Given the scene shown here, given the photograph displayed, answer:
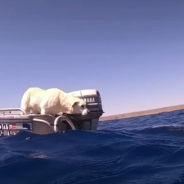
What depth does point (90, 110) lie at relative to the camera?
10242 millimetres

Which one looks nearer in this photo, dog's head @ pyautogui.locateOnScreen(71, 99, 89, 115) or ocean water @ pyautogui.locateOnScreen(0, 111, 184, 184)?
ocean water @ pyautogui.locateOnScreen(0, 111, 184, 184)

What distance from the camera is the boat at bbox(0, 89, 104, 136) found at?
30.5 ft

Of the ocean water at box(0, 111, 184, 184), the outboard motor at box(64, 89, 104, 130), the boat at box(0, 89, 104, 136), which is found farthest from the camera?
the outboard motor at box(64, 89, 104, 130)

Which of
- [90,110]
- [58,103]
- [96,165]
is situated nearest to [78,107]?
[90,110]

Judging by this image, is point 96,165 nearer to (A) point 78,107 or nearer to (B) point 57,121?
(B) point 57,121

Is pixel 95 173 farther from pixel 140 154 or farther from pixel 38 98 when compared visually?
pixel 38 98

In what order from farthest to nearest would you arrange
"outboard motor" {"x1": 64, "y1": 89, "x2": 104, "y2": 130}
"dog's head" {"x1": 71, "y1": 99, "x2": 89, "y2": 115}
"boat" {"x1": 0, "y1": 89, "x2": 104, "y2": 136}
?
1. "outboard motor" {"x1": 64, "y1": 89, "x2": 104, "y2": 130}
2. "dog's head" {"x1": 71, "y1": 99, "x2": 89, "y2": 115}
3. "boat" {"x1": 0, "y1": 89, "x2": 104, "y2": 136}

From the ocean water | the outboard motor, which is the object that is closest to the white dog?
the outboard motor

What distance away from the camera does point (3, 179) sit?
402 centimetres

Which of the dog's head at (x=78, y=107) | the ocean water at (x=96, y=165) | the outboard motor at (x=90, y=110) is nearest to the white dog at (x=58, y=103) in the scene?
the dog's head at (x=78, y=107)

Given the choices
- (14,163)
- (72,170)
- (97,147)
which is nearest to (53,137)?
(97,147)

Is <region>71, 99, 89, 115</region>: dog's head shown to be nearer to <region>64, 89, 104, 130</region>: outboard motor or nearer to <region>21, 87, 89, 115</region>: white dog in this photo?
<region>21, 87, 89, 115</region>: white dog

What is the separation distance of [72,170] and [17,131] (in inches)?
252

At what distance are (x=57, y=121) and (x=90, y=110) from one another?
Answer: 183 centimetres
